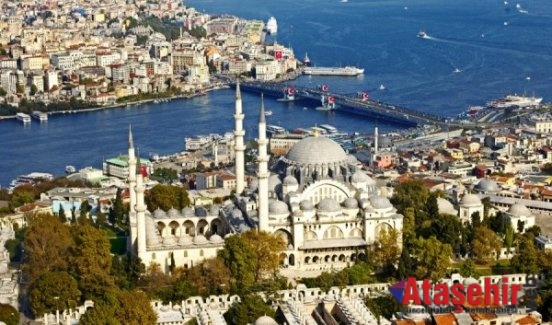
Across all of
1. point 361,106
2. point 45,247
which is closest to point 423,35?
point 361,106

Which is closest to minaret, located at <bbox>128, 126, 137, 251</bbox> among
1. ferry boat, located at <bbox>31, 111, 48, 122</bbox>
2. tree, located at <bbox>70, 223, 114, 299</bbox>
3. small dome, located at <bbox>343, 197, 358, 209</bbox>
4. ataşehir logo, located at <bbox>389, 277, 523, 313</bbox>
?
tree, located at <bbox>70, 223, 114, 299</bbox>

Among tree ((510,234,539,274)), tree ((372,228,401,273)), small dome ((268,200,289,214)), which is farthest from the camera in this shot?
small dome ((268,200,289,214))

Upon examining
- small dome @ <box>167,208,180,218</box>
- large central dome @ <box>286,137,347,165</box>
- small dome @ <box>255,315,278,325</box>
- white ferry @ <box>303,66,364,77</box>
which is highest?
large central dome @ <box>286,137,347,165</box>

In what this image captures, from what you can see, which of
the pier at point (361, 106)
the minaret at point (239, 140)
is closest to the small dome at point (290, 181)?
the minaret at point (239, 140)

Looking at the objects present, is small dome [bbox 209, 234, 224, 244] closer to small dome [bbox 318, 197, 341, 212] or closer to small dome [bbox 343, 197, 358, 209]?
small dome [bbox 318, 197, 341, 212]

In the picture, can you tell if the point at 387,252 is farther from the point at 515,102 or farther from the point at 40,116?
the point at 40,116

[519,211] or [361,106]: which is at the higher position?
[519,211]
